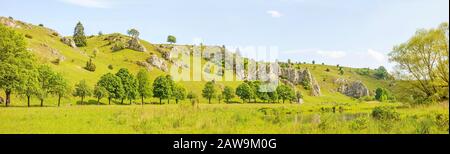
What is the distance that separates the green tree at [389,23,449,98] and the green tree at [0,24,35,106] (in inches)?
2164

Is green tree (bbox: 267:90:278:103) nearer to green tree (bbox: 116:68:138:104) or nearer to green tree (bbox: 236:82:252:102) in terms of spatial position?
green tree (bbox: 236:82:252:102)

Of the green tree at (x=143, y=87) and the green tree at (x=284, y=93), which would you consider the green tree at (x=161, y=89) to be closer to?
the green tree at (x=143, y=87)

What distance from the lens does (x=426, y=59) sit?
5019cm

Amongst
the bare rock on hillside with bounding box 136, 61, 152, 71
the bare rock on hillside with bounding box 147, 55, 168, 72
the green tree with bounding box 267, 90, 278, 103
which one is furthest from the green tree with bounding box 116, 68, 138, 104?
the bare rock on hillside with bounding box 147, 55, 168, 72

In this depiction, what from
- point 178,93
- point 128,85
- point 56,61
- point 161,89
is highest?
point 56,61

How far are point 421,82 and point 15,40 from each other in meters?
57.8

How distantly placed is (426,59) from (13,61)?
57.1m

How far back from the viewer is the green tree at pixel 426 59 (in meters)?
47.4

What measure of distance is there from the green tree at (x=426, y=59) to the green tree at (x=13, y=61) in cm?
5495

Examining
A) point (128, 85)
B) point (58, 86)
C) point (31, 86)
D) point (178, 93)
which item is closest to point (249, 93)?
point (178, 93)

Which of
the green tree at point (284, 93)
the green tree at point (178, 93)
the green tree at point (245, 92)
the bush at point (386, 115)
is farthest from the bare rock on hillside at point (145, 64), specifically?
the bush at point (386, 115)

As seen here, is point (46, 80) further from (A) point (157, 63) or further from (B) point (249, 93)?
(A) point (157, 63)

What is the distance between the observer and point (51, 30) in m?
190
